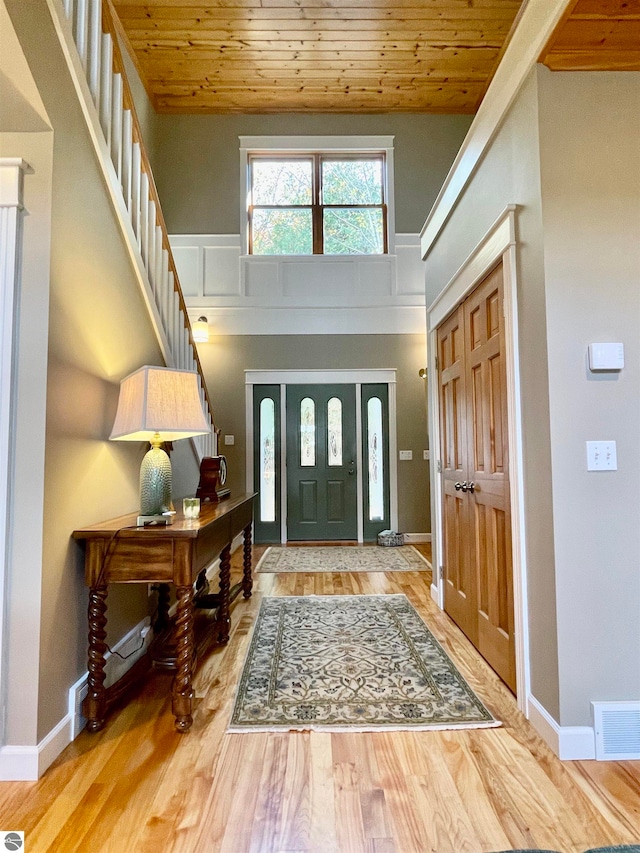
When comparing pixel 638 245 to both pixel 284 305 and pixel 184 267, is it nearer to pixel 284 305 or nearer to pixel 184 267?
pixel 284 305

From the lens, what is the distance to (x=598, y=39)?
165 cm

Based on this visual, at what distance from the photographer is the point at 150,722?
6.26 ft

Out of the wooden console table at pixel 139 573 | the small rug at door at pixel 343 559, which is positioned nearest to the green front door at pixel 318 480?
the small rug at door at pixel 343 559

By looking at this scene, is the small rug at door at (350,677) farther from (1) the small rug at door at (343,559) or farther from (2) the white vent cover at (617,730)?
(1) the small rug at door at (343,559)

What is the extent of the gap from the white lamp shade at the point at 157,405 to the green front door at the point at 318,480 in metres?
3.53

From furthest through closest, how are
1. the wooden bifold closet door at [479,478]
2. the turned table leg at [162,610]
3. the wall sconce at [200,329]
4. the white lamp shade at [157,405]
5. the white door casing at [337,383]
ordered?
1. the white door casing at [337,383]
2. the wall sconce at [200,329]
3. the turned table leg at [162,610]
4. the wooden bifold closet door at [479,478]
5. the white lamp shade at [157,405]

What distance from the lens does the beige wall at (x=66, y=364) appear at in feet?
5.29

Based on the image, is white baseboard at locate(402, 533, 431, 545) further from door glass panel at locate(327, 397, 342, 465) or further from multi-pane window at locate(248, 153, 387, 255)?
multi-pane window at locate(248, 153, 387, 255)

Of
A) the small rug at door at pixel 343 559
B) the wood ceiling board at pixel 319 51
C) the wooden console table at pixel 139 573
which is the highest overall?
the wood ceiling board at pixel 319 51

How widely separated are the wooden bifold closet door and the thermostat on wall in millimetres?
446

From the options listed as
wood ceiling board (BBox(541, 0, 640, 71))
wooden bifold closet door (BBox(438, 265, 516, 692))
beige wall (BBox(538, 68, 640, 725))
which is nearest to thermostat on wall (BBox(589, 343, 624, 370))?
beige wall (BBox(538, 68, 640, 725))

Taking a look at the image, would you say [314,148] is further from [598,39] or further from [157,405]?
[157,405]

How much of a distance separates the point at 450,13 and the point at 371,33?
0.76m

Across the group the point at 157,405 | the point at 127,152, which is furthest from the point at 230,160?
the point at 157,405
